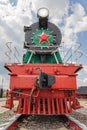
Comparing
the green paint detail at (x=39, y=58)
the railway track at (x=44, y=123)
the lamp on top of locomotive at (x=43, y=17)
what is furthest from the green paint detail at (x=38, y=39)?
the railway track at (x=44, y=123)

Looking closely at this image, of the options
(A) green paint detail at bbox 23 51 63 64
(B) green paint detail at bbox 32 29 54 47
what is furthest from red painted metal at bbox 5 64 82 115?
(B) green paint detail at bbox 32 29 54 47

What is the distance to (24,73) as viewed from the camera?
357 inches

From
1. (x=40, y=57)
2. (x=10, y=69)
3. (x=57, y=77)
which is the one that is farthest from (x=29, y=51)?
(x=57, y=77)

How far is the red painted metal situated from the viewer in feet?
27.3

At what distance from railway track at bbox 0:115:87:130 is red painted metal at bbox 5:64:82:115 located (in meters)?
0.46

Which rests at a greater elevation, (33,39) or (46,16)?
(46,16)

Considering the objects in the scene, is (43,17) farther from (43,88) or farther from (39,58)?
(43,88)

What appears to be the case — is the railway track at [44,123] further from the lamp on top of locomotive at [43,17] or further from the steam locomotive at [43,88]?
the lamp on top of locomotive at [43,17]

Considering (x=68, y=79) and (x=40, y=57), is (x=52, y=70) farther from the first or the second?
(x=40, y=57)

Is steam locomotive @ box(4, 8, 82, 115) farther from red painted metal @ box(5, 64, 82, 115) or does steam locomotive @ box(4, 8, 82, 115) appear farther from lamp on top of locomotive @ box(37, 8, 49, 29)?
lamp on top of locomotive @ box(37, 8, 49, 29)

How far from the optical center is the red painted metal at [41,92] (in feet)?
27.3

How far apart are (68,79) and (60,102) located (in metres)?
0.82

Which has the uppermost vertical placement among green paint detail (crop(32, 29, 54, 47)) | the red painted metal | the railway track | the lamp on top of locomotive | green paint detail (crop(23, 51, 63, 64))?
the lamp on top of locomotive

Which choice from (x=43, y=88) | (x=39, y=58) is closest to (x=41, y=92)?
(x=43, y=88)
